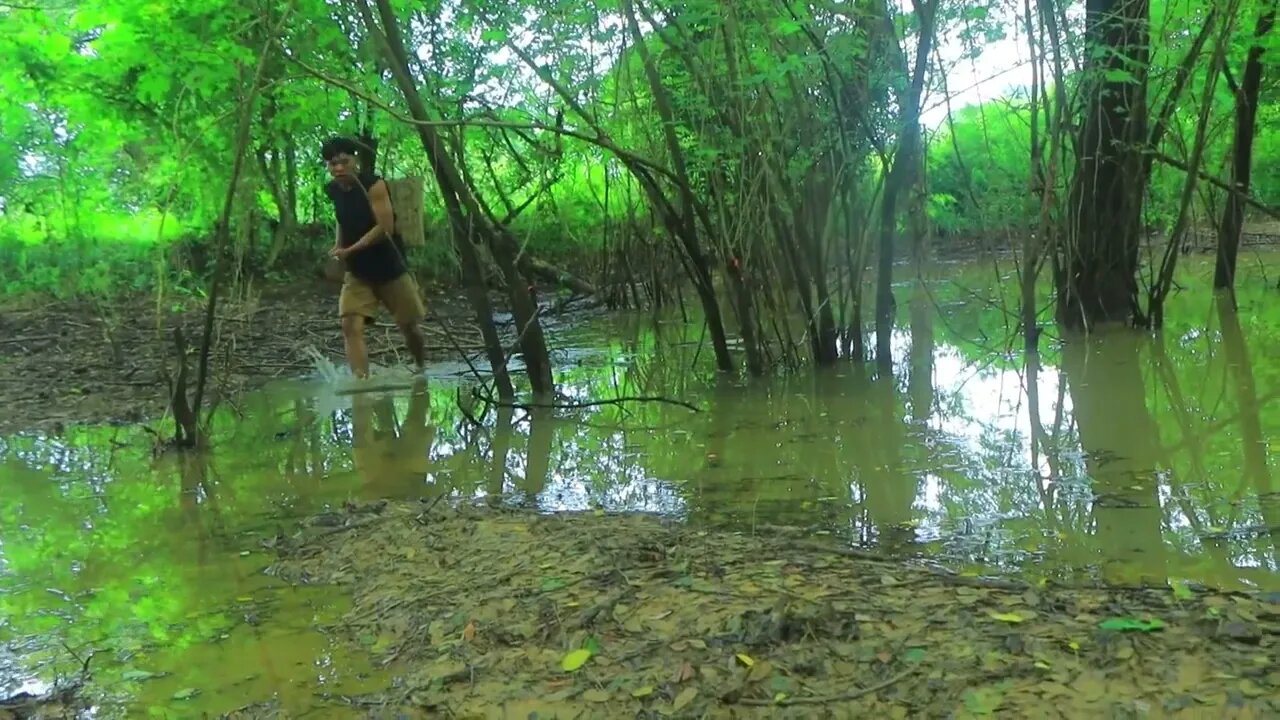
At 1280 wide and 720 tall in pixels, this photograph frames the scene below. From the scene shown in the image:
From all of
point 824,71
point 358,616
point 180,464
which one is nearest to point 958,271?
point 824,71

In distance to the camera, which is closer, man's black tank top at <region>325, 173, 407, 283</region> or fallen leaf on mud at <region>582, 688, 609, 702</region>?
fallen leaf on mud at <region>582, 688, 609, 702</region>

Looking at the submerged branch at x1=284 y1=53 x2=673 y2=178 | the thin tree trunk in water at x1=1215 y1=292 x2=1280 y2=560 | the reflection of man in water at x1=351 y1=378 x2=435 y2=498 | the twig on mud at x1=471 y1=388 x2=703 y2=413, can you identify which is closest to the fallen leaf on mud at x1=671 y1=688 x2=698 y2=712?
the thin tree trunk in water at x1=1215 y1=292 x2=1280 y2=560

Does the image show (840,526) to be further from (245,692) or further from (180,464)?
(180,464)

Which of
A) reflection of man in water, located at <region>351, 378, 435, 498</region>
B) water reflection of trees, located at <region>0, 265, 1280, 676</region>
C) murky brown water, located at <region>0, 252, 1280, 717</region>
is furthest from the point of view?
reflection of man in water, located at <region>351, 378, 435, 498</region>

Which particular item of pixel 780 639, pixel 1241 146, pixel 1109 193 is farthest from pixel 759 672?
pixel 1241 146

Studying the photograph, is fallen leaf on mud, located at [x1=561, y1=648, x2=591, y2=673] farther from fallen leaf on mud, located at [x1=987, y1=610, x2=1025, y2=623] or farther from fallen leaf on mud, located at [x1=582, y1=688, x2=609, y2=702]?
fallen leaf on mud, located at [x1=987, y1=610, x2=1025, y2=623]

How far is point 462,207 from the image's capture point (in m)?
6.11

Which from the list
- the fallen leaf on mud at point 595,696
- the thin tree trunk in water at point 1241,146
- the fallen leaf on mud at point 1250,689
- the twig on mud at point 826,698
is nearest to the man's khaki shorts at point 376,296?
the fallen leaf on mud at point 595,696

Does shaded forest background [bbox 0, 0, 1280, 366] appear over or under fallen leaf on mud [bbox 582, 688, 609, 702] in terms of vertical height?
over

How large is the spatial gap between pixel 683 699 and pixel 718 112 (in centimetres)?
446

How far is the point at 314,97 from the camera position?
22.0 feet

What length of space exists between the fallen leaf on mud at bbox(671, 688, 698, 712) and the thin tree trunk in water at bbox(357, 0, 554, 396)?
341 centimetres

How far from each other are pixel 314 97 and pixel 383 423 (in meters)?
2.08

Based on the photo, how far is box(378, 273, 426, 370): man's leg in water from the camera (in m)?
7.20
